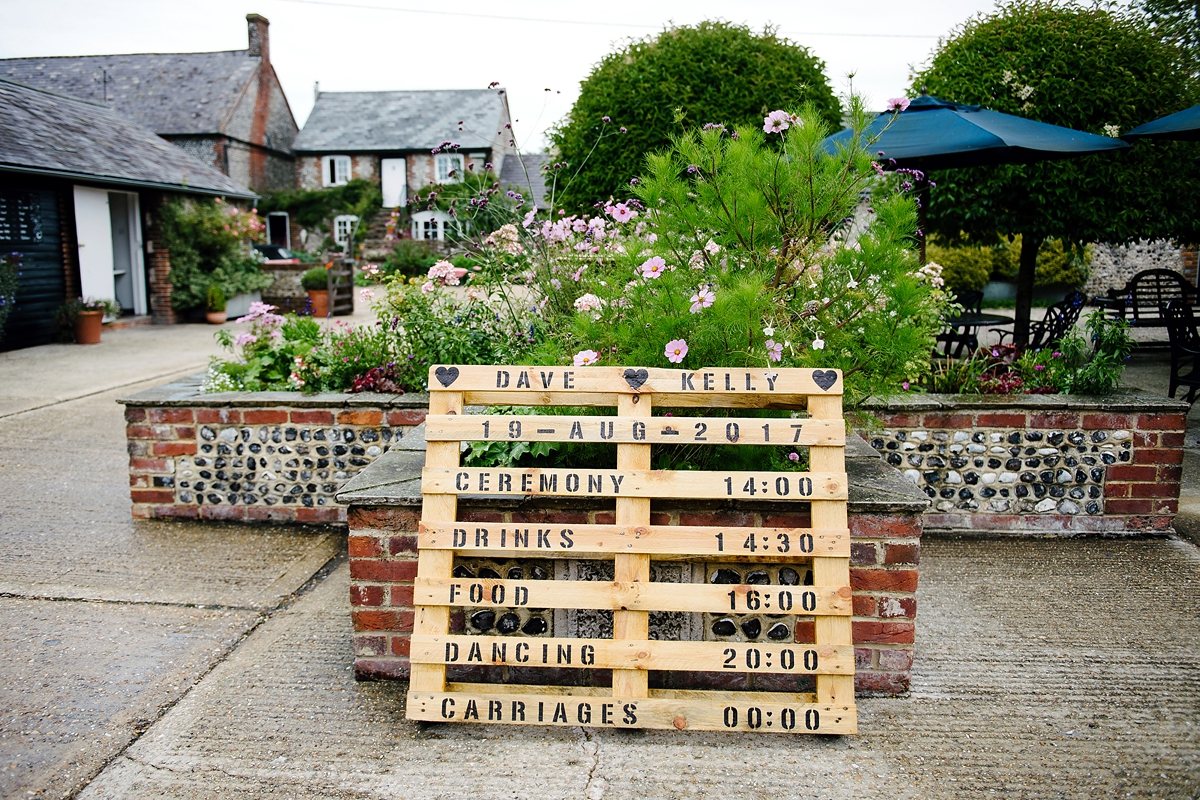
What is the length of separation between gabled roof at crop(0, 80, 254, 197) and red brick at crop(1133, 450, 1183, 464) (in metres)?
12.7

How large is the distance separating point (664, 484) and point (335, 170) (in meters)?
34.4

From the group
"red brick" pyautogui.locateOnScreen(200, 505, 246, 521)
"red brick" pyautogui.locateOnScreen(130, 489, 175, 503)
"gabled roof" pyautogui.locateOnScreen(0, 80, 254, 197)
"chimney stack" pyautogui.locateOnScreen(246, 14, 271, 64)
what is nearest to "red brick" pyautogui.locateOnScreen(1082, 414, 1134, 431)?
"red brick" pyautogui.locateOnScreen(200, 505, 246, 521)

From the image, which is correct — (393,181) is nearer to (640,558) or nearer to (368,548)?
(368,548)

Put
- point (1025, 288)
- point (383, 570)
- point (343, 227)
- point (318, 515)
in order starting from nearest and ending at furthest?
point (383, 570) < point (318, 515) < point (1025, 288) < point (343, 227)

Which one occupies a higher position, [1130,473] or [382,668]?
[1130,473]

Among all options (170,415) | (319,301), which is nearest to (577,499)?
(170,415)

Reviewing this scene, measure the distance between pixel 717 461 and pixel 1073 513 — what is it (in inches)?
92.7

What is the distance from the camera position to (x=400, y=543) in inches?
110

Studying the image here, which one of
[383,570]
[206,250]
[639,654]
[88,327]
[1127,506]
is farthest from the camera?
[206,250]

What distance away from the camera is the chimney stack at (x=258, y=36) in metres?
28.6

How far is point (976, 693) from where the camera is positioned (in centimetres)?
277

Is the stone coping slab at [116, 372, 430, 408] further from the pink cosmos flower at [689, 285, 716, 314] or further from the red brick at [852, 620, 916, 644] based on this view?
the red brick at [852, 620, 916, 644]

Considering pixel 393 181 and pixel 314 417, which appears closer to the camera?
pixel 314 417

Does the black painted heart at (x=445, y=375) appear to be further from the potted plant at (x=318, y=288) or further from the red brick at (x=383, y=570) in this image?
the potted plant at (x=318, y=288)
